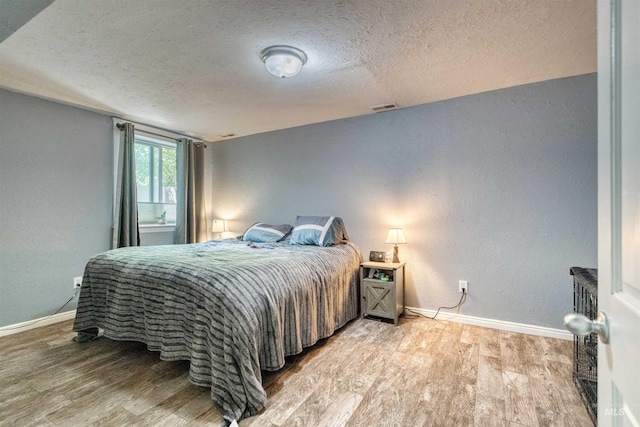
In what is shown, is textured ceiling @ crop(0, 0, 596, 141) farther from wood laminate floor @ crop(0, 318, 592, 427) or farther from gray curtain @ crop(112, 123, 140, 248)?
wood laminate floor @ crop(0, 318, 592, 427)

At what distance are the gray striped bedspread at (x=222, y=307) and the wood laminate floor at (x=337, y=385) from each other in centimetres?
16

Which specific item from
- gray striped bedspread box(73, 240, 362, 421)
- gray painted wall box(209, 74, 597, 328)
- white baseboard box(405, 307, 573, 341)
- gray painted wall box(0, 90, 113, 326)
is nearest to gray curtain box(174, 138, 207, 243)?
gray painted wall box(0, 90, 113, 326)

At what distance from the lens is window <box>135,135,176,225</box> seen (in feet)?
12.6

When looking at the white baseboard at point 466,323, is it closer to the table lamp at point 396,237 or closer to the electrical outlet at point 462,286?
the electrical outlet at point 462,286

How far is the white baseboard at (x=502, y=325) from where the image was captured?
2.47 metres

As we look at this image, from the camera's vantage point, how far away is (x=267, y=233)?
3.51 meters

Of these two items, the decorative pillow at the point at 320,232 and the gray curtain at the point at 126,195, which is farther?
the gray curtain at the point at 126,195

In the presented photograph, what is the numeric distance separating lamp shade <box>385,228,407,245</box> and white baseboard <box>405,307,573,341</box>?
0.73 m

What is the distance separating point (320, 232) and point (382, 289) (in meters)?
0.83

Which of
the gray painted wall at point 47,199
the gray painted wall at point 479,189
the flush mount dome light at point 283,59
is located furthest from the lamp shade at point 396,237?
the gray painted wall at point 47,199

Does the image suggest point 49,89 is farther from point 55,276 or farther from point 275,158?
point 275,158

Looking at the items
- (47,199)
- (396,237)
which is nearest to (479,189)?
(396,237)

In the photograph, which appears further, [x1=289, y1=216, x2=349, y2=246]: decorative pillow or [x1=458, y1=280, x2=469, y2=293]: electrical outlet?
[x1=289, y1=216, x2=349, y2=246]: decorative pillow

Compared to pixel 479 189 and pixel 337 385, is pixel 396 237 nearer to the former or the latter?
pixel 479 189
